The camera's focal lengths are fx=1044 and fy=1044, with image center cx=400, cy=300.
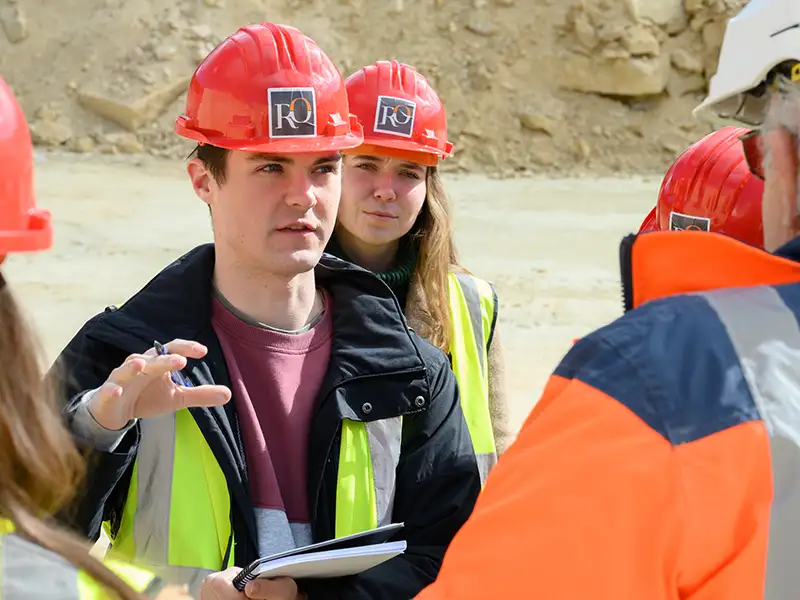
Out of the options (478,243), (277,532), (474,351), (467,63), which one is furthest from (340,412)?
(467,63)

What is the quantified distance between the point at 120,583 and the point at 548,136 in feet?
48.4

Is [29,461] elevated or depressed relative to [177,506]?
elevated

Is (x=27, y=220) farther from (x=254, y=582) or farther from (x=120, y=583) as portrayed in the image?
(x=254, y=582)

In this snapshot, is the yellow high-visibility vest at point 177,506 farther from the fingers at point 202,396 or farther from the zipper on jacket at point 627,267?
the zipper on jacket at point 627,267

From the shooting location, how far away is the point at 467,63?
16.1 meters

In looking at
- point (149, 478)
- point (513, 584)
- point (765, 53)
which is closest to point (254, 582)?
point (149, 478)

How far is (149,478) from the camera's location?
2.40 metres

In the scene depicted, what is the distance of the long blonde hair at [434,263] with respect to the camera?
352cm

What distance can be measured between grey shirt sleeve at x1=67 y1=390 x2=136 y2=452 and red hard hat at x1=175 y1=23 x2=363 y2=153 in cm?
82

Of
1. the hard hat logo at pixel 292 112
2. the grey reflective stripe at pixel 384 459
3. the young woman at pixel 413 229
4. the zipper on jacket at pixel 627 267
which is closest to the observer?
the zipper on jacket at pixel 627 267

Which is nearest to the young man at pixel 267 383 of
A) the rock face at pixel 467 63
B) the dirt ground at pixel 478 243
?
the dirt ground at pixel 478 243

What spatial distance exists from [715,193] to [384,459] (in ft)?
3.95

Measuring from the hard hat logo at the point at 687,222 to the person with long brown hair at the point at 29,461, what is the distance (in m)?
1.81

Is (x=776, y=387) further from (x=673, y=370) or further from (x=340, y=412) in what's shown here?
(x=340, y=412)
